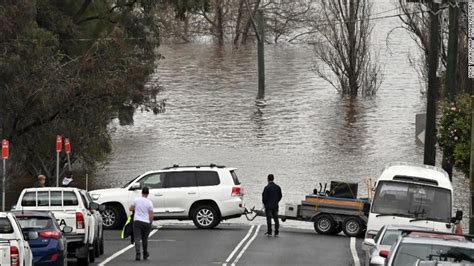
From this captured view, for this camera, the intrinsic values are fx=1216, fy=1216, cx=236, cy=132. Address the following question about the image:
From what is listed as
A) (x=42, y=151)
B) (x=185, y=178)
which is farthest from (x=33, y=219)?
(x=42, y=151)

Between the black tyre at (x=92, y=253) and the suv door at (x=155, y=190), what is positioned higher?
the suv door at (x=155, y=190)

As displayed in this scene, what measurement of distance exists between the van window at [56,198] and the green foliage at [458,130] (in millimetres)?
9446

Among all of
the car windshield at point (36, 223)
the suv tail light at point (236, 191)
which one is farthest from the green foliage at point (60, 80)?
the car windshield at point (36, 223)

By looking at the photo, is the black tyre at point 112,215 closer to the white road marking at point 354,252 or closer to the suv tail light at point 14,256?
the white road marking at point 354,252

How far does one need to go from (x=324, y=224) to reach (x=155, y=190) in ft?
15.6

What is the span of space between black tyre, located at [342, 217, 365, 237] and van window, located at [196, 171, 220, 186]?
370cm

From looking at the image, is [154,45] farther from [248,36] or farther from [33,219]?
[248,36]

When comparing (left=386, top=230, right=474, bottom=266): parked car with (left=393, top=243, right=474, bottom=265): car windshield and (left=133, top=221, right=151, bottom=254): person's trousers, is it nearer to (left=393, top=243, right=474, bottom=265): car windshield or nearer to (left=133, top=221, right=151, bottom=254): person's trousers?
(left=393, top=243, right=474, bottom=265): car windshield

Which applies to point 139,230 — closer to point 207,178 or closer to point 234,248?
point 234,248

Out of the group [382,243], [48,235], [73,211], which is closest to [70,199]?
[73,211]

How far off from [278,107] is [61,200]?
5425cm

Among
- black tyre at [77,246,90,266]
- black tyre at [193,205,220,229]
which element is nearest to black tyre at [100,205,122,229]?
black tyre at [193,205,220,229]

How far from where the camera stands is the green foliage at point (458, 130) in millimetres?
28281

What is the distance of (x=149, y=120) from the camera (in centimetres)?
7525
